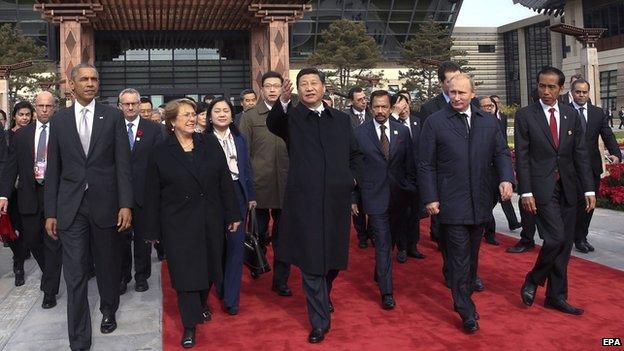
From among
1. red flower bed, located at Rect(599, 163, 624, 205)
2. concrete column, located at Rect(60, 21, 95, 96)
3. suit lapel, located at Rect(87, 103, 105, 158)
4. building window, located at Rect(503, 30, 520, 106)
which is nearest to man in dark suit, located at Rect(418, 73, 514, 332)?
suit lapel, located at Rect(87, 103, 105, 158)

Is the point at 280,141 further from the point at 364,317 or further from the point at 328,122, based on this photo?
the point at 364,317

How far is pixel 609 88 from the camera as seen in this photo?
43.2 m

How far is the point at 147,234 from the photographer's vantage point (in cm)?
403

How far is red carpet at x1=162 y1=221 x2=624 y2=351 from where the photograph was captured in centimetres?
397

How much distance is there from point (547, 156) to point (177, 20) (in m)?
24.8

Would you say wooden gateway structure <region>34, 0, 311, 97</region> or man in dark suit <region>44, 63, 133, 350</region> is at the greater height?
wooden gateway structure <region>34, 0, 311, 97</region>

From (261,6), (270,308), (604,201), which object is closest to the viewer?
(270,308)

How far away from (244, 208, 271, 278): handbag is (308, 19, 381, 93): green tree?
27608 mm

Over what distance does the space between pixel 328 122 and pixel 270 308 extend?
1815 millimetres

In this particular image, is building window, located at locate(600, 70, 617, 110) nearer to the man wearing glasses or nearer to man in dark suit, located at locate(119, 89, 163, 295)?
the man wearing glasses

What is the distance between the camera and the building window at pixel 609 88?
140ft

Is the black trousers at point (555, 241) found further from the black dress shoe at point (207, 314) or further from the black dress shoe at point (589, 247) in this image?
the black dress shoe at point (207, 314)

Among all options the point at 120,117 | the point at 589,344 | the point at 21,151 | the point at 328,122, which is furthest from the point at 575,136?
the point at 21,151

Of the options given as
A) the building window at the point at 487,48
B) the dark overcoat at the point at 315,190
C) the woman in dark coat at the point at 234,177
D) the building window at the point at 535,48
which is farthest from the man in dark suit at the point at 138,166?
the building window at the point at 535,48
